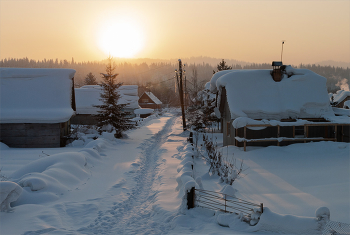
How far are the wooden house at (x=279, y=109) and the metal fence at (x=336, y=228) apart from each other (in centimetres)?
1124

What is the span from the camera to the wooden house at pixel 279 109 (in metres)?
16.7

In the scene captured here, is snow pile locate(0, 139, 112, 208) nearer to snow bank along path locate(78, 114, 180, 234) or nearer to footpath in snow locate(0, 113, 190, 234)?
footpath in snow locate(0, 113, 190, 234)

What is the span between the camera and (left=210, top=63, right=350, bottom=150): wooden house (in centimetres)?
1666

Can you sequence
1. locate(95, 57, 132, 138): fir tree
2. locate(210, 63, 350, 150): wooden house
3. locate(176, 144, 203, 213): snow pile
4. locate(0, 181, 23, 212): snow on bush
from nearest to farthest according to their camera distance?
locate(0, 181, 23, 212): snow on bush
locate(176, 144, 203, 213): snow pile
locate(210, 63, 350, 150): wooden house
locate(95, 57, 132, 138): fir tree

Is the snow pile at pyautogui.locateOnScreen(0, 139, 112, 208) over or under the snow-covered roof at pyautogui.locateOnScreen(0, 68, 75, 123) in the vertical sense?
under

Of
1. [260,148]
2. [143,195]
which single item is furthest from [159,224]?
[260,148]

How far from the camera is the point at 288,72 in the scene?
19.3 m

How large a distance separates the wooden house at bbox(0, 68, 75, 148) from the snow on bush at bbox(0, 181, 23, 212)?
12.7m

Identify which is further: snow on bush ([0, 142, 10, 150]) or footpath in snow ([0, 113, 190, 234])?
snow on bush ([0, 142, 10, 150])

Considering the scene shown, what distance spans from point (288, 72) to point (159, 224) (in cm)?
1697

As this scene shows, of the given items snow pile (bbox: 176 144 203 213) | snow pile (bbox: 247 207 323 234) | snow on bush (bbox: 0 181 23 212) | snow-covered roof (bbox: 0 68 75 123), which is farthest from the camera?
snow-covered roof (bbox: 0 68 75 123)

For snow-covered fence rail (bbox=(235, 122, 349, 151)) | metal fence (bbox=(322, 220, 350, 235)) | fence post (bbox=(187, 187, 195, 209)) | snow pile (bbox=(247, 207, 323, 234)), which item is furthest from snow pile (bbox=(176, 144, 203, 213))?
snow-covered fence rail (bbox=(235, 122, 349, 151))

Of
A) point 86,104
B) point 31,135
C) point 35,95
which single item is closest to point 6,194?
point 31,135

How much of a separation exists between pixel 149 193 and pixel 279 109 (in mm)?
12309
